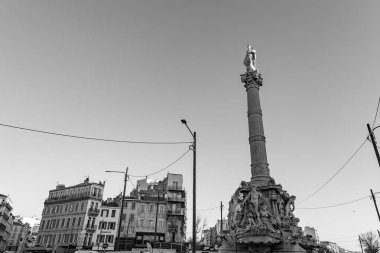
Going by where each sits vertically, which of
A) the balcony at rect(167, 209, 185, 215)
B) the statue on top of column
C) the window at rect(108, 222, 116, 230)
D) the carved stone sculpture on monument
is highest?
the statue on top of column

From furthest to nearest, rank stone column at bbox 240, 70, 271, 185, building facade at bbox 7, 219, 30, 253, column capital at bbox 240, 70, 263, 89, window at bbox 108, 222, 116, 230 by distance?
building facade at bbox 7, 219, 30, 253 → window at bbox 108, 222, 116, 230 → column capital at bbox 240, 70, 263, 89 → stone column at bbox 240, 70, 271, 185

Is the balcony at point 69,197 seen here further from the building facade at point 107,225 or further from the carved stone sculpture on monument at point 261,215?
the carved stone sculpture on monument at point 261,215

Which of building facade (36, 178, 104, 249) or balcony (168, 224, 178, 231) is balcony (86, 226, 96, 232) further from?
balcony (168, 224, 178, 231)

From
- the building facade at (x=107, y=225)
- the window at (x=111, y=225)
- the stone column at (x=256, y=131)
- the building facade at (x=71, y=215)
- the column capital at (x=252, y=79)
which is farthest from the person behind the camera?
the window at (x=111, y=225)

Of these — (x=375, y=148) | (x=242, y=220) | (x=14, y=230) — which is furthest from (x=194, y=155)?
(x=14, y=230)

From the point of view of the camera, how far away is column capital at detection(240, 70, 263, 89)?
954 inches

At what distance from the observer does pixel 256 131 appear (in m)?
21.8

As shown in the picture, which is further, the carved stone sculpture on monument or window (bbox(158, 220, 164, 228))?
window (bbox(158, 220, 164, 228))

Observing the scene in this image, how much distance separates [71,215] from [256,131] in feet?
152

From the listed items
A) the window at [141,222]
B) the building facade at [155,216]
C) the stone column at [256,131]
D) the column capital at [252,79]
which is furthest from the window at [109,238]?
the column capital at [252,79]

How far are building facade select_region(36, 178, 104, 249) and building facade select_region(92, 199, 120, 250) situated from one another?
82cm

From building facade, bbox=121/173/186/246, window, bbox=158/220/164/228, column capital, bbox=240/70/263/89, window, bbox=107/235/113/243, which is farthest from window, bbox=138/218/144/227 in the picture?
column capital, bbox=240/70/263/89

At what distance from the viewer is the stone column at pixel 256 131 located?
65.8 ft

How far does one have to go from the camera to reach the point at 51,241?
5409cm
